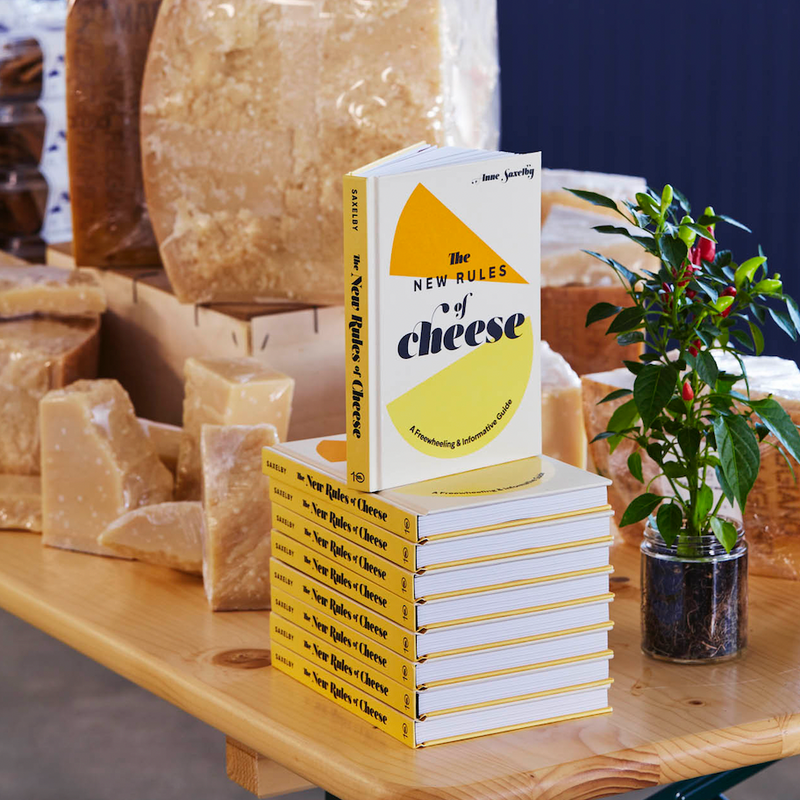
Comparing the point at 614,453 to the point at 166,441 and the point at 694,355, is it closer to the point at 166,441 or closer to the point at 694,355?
the point at 694,355

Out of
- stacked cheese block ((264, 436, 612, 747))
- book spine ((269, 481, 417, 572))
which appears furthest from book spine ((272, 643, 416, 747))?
book spine ((269, 481, 417, 572))

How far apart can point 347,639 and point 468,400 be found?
21 centimetres

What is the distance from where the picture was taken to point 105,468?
1.32 m

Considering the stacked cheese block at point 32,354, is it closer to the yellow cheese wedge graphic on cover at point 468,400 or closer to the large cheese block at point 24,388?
the large cheese block at point 24,388

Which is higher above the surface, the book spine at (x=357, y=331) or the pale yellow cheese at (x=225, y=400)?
the book spine at (x=357, y=331)

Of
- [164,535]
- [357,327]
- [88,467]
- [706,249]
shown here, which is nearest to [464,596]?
[357,327]

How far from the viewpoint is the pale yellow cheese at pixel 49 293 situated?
1.57 meters

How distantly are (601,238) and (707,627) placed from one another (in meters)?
0.76

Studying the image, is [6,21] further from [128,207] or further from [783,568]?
[783,568]

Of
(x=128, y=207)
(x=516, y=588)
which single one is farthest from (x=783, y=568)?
(x=128, y=207)

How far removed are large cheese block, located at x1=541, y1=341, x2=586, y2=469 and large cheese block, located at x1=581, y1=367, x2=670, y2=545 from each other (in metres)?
0.01

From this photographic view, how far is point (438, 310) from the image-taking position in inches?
35.0

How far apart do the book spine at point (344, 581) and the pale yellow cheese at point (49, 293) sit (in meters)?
0.72

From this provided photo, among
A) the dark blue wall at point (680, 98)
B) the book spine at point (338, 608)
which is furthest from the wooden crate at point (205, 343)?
the dark blue wall at point (680, 98)
